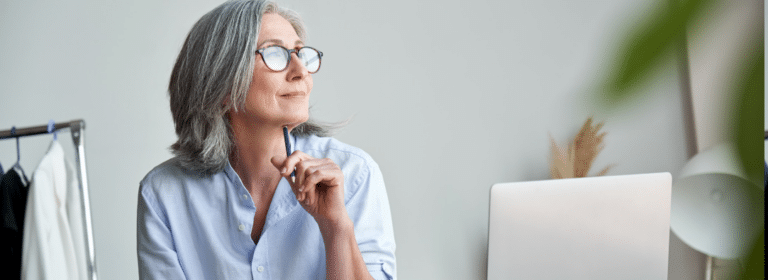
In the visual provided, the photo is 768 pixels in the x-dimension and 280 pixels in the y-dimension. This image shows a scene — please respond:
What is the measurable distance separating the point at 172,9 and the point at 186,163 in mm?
531

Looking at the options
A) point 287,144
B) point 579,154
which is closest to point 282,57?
point 287,144

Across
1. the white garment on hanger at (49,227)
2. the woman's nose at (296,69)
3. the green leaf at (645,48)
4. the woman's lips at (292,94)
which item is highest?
the woman's nose at (296,69)

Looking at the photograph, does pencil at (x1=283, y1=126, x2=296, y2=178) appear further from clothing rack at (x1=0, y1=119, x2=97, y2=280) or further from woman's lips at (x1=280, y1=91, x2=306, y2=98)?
clothing rack at (x1=0, y1=119, x2=97, y2=280)

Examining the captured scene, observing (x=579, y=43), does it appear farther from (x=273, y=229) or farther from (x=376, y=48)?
(x=273, y=229)

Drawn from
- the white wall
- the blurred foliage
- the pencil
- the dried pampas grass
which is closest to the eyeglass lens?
the pencil

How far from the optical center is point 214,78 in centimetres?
97

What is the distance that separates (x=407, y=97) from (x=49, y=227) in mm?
933

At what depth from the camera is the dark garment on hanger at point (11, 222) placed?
114 cm

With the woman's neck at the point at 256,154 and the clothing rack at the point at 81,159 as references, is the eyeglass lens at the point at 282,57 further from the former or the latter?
the clothing rack at the point at 81,159

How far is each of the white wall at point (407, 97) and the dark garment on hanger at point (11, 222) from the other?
20 centimetres

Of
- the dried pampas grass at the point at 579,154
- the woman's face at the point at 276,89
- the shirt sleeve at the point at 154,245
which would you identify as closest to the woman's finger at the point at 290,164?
the woman's face at the point at 276,89

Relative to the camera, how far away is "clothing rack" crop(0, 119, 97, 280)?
48.2 inches

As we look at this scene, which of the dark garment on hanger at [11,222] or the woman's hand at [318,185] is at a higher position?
the woman's hand at [318,185]

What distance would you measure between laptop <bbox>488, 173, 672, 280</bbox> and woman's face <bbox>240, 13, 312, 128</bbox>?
369mm
